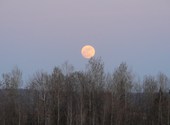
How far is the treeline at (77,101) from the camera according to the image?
187 ft

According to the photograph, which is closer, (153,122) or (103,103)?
(103,103)

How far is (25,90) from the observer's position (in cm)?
6400

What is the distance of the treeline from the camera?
5706cm

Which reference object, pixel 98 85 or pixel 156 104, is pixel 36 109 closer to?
pixel 98 85

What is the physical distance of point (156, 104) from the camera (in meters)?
63.9

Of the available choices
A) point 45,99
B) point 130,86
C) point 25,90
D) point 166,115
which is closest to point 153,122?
point 166,115

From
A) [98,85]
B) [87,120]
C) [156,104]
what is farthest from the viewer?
[156,104]

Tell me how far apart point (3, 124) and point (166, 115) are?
27.4m

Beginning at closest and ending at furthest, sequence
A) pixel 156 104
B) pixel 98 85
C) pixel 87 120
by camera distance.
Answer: pixel 87 120
pixel 98 85
pixel 156 104

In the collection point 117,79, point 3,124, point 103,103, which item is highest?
point 117,79

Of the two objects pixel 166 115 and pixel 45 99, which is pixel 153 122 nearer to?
pixel 166 115

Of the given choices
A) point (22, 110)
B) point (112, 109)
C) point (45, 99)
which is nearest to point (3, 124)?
point (22, 110)

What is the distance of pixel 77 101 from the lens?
58438mm

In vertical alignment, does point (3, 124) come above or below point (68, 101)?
below
